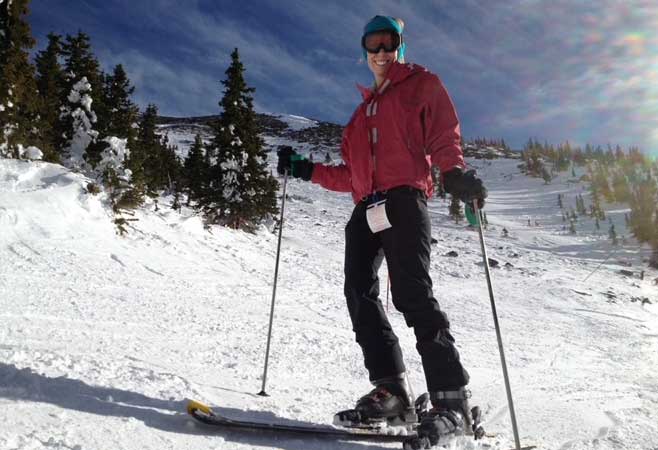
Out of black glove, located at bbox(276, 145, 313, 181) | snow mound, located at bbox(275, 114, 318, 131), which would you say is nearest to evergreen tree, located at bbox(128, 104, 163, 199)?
black glove, located at bbox(276, 145, 313, 181)

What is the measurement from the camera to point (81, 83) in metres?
13.6

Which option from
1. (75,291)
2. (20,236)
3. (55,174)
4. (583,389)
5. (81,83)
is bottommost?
(583,389)

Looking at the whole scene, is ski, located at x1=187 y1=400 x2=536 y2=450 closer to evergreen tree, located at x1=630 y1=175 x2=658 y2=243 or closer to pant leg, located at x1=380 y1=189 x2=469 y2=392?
pant leg, located at x1=380 y1=189 x2=469 y2=392

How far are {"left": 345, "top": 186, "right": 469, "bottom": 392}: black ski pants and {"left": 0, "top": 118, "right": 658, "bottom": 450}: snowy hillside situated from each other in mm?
421

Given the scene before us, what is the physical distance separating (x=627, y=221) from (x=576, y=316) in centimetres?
3546

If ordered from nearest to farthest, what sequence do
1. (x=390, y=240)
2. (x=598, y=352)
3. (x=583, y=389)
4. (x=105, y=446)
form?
(x=105, y=446)
(x=390, y=240)
(x=583, y=389)
(x=598, y=352)

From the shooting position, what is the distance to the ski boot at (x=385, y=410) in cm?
245

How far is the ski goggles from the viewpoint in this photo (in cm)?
287

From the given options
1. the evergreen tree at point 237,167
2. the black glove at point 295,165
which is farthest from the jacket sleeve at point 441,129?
the evergreen tree at point 237,167

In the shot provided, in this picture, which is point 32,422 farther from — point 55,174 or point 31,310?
point 55,174

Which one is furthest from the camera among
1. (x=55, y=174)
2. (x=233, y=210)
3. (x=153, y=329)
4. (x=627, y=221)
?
(x=627, y=221)

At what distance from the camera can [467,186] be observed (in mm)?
2320

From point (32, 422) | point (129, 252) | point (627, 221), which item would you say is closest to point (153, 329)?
point (32, 422)

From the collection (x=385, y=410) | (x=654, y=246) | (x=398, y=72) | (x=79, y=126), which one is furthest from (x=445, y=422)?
(x=654, y=246)
